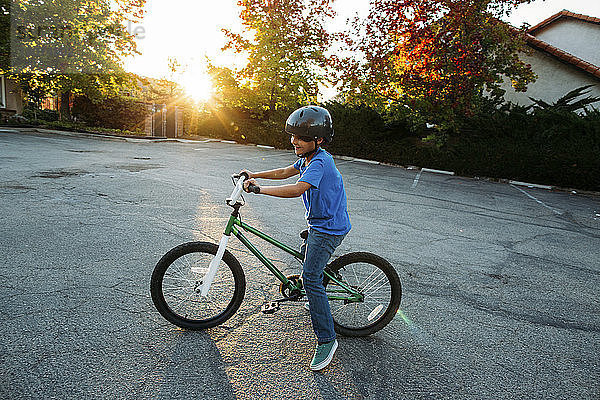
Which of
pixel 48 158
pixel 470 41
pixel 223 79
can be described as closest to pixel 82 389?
pixel 48 158

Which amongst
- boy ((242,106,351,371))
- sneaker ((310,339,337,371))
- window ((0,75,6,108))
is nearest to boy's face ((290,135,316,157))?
boy ((242,106,351,371))

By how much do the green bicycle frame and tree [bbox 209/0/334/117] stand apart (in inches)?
728

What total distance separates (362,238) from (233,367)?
3722 mm

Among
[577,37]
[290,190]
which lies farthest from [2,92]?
[577,37]

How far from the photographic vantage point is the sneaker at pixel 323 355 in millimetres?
2893

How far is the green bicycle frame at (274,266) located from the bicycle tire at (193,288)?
17 cm

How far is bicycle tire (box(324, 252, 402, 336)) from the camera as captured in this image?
10.8 ft

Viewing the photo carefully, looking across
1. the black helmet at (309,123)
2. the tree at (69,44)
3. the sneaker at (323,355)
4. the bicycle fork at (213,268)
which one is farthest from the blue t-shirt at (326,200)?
the tree at (69,44)

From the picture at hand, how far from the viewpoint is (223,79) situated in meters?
22.7

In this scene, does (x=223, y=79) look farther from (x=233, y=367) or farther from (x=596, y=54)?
(x=233, y=367)

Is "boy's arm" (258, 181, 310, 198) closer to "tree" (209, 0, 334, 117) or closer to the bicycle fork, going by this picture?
the bicycle fork

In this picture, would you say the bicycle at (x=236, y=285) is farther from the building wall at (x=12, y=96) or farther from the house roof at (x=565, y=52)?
the building wall at (x=12, y=96)

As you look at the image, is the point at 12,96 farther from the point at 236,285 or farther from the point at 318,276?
the point at 318,276

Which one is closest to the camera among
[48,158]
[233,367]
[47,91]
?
[233,367]
